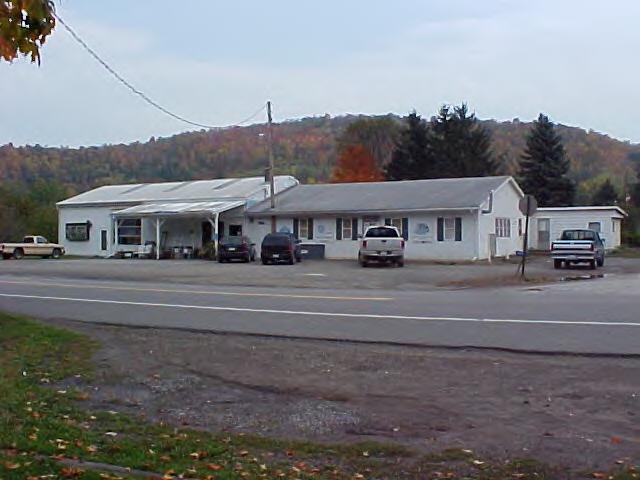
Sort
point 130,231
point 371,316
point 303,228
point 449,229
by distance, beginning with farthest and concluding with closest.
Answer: point 130,231 < point 303,228 < point 449,229 < point 371,316

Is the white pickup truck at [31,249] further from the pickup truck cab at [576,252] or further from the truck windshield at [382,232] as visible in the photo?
the pickup truck cab at [576,252]

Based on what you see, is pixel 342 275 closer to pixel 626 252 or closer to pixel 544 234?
pixel 544 234

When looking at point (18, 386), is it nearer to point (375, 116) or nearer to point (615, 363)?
point (615, 363)

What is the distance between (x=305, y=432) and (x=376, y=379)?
Answer: 2.52 m

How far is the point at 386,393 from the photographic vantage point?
900 cm

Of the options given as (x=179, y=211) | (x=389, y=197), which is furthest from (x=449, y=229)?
(x=179, y=211)

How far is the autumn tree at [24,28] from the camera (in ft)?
17.9

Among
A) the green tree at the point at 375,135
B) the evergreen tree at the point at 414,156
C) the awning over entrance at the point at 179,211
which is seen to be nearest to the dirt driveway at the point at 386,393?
the awning over entrance at the point at 179,211

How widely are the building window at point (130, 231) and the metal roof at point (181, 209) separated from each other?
89cm

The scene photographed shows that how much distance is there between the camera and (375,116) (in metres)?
95.2

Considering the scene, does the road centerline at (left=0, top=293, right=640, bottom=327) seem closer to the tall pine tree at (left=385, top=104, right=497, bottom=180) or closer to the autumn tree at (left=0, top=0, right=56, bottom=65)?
the autumn tree at (left=0, top=0, right=56, bottom=65)

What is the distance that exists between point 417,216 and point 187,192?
61.1 ft

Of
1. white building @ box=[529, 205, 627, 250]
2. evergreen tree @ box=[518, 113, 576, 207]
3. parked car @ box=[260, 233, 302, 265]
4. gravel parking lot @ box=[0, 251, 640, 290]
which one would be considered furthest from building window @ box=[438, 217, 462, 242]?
evergreen tree @ box=[518, 113, 576, 207]

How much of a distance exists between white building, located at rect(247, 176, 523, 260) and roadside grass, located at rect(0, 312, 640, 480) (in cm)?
3454
